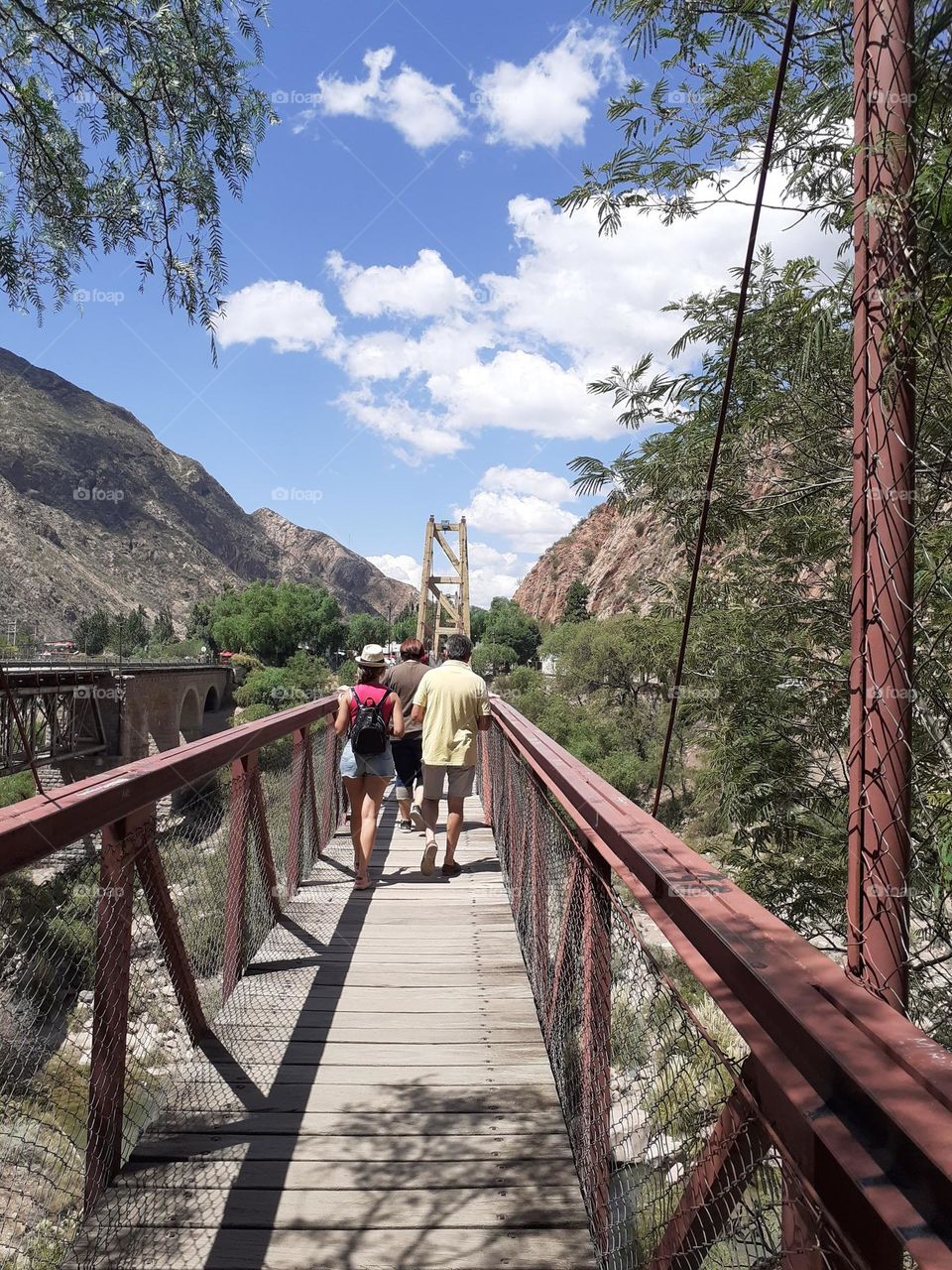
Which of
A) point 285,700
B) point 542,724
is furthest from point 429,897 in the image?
point 285,700

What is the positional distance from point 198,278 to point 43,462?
12372cm

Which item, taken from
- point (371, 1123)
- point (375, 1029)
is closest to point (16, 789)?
point (375, 1029)

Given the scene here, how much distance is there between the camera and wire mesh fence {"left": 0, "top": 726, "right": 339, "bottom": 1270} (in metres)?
2.16

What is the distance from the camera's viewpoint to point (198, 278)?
412 cm

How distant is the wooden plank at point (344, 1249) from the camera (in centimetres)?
198

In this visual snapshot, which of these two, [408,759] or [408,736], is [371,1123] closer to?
[408,736]

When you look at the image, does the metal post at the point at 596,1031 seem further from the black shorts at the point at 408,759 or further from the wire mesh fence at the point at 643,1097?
the black shorts at the point at 408,759

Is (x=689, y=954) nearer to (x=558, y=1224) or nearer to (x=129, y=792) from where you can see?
(x=558, y=1224)

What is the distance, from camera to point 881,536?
1575mm

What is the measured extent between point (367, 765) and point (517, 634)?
9810cm

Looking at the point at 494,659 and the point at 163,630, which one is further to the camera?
the point at 163,630

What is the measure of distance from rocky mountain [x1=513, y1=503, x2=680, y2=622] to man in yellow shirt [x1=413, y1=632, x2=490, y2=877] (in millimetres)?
60052

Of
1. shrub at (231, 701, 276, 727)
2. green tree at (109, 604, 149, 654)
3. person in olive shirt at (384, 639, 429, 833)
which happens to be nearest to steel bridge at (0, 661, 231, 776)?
shrub at (231, 701, 276, 727)

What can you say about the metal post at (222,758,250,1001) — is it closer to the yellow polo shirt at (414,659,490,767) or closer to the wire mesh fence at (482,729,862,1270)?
the wire mesh fence at (482,729,862,1270)
